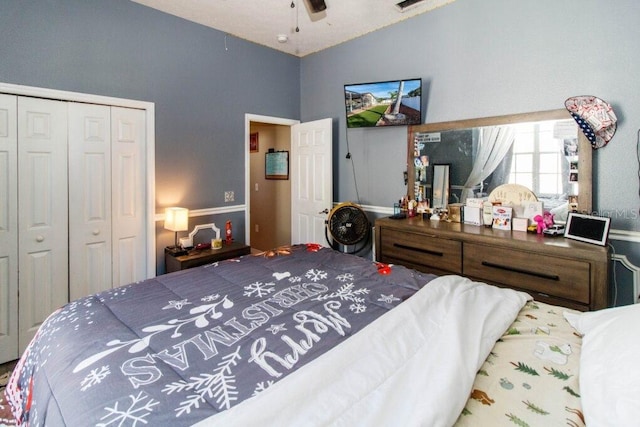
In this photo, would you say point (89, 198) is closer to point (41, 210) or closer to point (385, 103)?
point (41, 210)

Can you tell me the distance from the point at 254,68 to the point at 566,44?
2.95m

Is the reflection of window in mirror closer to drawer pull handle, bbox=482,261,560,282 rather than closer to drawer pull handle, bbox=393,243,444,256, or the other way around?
drawer pull handle, bbox=482,261,560,282

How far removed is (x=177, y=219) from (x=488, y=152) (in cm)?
280

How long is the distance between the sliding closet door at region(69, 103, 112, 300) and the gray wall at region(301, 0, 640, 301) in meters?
2.38

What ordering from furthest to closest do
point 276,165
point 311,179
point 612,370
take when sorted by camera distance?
point 276,165
point 311,179
point 612,370

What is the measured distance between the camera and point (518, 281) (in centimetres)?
215

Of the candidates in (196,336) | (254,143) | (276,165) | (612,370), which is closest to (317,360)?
(196,336)

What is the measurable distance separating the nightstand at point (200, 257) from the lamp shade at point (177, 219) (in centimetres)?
26

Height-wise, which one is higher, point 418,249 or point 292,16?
point 292,16

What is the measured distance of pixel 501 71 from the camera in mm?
2648

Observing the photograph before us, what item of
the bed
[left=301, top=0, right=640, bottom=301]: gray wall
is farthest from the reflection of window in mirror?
the bed

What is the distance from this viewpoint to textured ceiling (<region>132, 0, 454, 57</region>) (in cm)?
292

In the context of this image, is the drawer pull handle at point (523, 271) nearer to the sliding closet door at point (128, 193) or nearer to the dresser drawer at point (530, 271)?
the dresser drawer at point (530, 271)

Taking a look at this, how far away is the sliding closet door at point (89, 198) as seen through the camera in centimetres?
265
